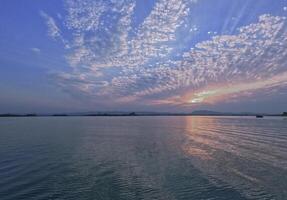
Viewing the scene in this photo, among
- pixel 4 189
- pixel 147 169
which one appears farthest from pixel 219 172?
pixel 4 189

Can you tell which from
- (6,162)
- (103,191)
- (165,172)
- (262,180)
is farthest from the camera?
(6,162)

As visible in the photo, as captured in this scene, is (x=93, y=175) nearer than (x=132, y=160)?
Yes

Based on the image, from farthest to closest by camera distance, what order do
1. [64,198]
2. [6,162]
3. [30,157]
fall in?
[30,157] → [6,162] → [64,198]

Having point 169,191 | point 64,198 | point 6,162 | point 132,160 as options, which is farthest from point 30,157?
point 169,191

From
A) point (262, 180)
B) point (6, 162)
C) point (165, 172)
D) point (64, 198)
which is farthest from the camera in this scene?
point (6, 162)

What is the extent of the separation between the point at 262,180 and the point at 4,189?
15.9m

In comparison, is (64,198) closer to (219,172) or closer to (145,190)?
(145,190)

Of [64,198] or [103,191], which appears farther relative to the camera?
[103,191]

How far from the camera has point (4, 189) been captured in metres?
16.5

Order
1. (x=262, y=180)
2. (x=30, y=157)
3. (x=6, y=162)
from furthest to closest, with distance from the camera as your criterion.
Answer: (x=30, y=157) → (x=6, y=162) → (x=262, y=180)

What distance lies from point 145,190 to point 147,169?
18.4ft

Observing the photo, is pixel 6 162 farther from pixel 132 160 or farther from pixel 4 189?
pixel 132 160

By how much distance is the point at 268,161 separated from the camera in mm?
25797

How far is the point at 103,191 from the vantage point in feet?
53.1
